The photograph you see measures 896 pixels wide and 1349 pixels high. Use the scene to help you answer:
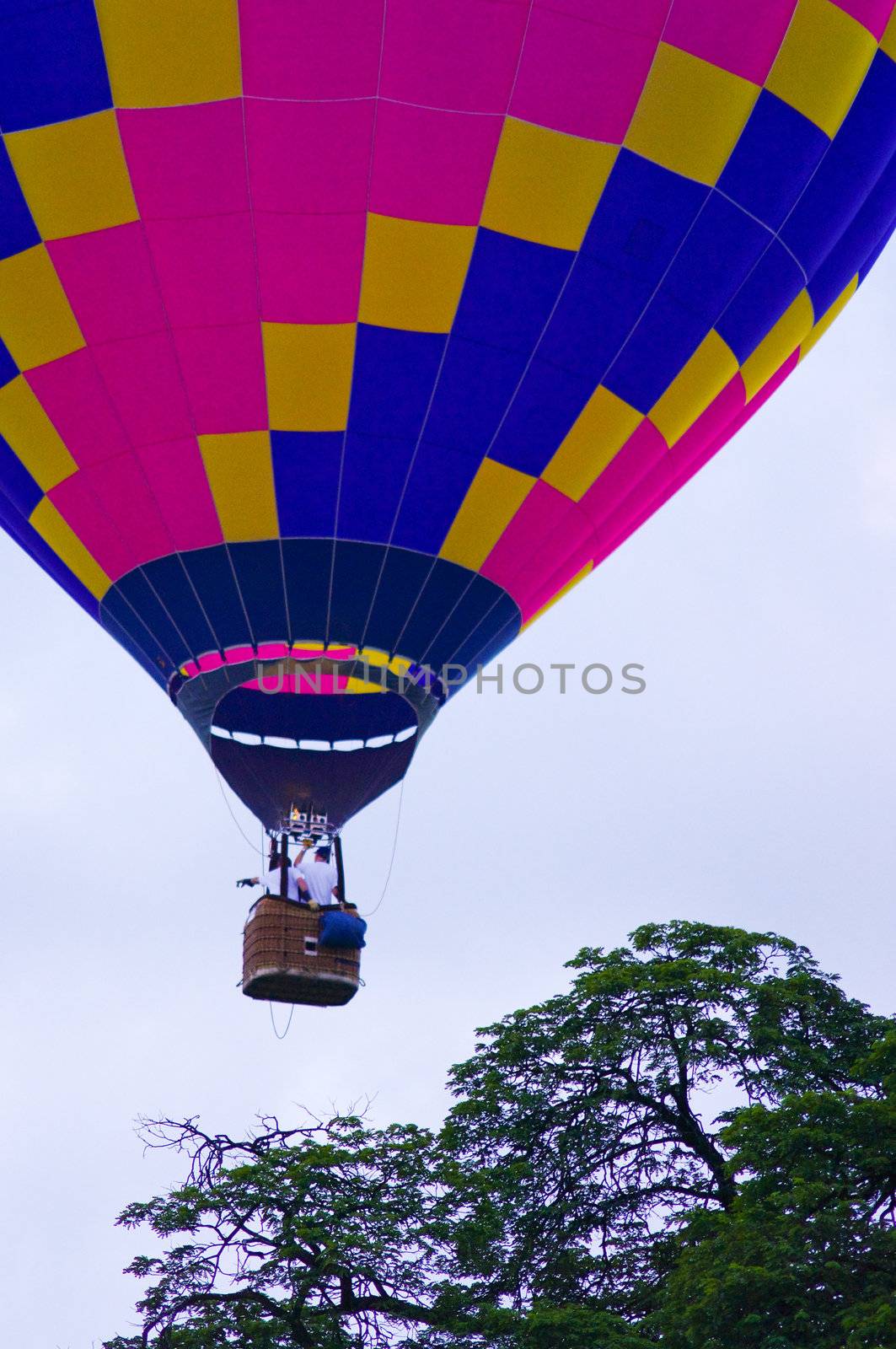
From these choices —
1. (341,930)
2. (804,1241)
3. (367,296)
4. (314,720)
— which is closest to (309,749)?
(314,720)

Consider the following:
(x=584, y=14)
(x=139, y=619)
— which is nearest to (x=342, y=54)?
(x=584, y=14)

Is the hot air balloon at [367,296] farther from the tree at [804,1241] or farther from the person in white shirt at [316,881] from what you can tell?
the tree at [804,1241]

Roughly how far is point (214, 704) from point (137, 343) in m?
2.29

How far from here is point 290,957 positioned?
14148 mm

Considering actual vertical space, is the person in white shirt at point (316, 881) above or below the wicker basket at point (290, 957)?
above

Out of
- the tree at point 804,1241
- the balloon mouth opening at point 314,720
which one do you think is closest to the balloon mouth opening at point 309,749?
the balloon mouth opening at point 314,720

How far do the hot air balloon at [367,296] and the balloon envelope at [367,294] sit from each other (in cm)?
2

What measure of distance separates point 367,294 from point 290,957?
3.98m

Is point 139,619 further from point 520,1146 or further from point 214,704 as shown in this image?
point 520,1146

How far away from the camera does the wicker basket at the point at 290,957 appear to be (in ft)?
46.4

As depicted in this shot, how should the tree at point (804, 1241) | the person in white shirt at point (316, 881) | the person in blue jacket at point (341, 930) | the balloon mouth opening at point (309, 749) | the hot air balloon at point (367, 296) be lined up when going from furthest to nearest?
the balloon mouth opening at point (309, 749) < the person in white shirt at point (316, 881) < the person in blue jacket at point (341, 930) < the hot air balloon at point (367, 296) < the tree at point (804, 1241)

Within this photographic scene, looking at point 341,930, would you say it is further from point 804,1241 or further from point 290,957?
point 804,1241

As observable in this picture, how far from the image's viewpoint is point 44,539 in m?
15.6

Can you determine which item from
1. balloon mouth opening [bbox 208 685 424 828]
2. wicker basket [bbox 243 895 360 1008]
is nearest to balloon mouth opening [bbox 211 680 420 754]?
balloon mouth opening [bbox 208 685 424 828]
